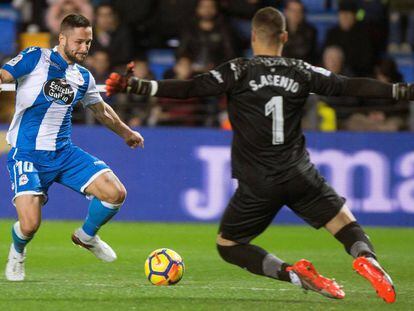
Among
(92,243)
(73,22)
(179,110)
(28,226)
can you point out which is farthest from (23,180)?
(179,110)

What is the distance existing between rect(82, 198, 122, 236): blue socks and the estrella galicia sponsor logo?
32.1 inches

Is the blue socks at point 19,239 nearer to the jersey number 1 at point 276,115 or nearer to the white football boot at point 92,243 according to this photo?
the white football boot at point 92,243

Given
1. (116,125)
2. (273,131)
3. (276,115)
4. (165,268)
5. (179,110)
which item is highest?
(276,115)

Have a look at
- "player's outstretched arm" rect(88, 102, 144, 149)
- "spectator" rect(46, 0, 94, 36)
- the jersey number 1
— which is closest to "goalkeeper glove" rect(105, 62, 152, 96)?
the jersey number 1

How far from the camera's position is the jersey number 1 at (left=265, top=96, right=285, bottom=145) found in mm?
7062

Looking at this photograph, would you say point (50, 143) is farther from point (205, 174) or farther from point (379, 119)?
point (379, 119)

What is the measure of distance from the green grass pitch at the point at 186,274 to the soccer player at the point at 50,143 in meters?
0.47

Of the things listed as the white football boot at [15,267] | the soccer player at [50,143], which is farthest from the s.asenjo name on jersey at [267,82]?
the white football boot at [15,267]

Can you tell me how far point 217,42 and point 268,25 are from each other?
314 inches

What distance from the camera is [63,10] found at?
15.4m

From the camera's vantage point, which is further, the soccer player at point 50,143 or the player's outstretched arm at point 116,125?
A: the player's outstretched arm at point 116,125

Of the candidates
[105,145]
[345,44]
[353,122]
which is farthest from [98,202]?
[345,44]

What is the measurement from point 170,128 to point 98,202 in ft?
17.7

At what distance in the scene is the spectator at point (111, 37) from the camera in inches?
600
